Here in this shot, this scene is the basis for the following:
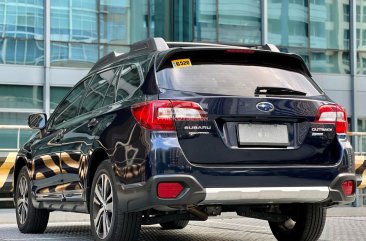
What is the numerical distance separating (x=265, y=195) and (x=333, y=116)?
3.14 ft

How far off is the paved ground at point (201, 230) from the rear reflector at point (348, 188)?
162 cm

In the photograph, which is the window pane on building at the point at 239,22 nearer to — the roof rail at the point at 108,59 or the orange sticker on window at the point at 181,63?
the roof rail at the point at 108,59

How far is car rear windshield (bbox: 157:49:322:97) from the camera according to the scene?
226 inches

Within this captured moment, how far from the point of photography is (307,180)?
18.7ft

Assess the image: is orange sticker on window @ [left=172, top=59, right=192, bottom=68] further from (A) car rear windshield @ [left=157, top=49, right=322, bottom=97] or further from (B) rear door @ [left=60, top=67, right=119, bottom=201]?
(B) rear door @ [left=60, top=67, right=119, bottom=201]

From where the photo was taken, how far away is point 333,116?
6000mm

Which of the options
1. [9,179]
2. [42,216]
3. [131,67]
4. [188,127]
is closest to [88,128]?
[131,67]

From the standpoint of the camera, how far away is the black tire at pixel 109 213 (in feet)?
19.2

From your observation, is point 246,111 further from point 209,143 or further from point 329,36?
point 329,36

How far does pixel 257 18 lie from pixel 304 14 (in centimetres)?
189

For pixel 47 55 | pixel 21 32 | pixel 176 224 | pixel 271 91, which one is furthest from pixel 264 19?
pixel 271 91

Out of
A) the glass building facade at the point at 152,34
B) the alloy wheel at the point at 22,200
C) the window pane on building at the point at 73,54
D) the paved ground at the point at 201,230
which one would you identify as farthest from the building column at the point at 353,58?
the alloy wheel at the point at 22,200

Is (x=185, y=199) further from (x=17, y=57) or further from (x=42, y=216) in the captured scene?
(x=17, y=57)

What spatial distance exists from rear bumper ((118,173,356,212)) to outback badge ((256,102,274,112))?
2.00ft
